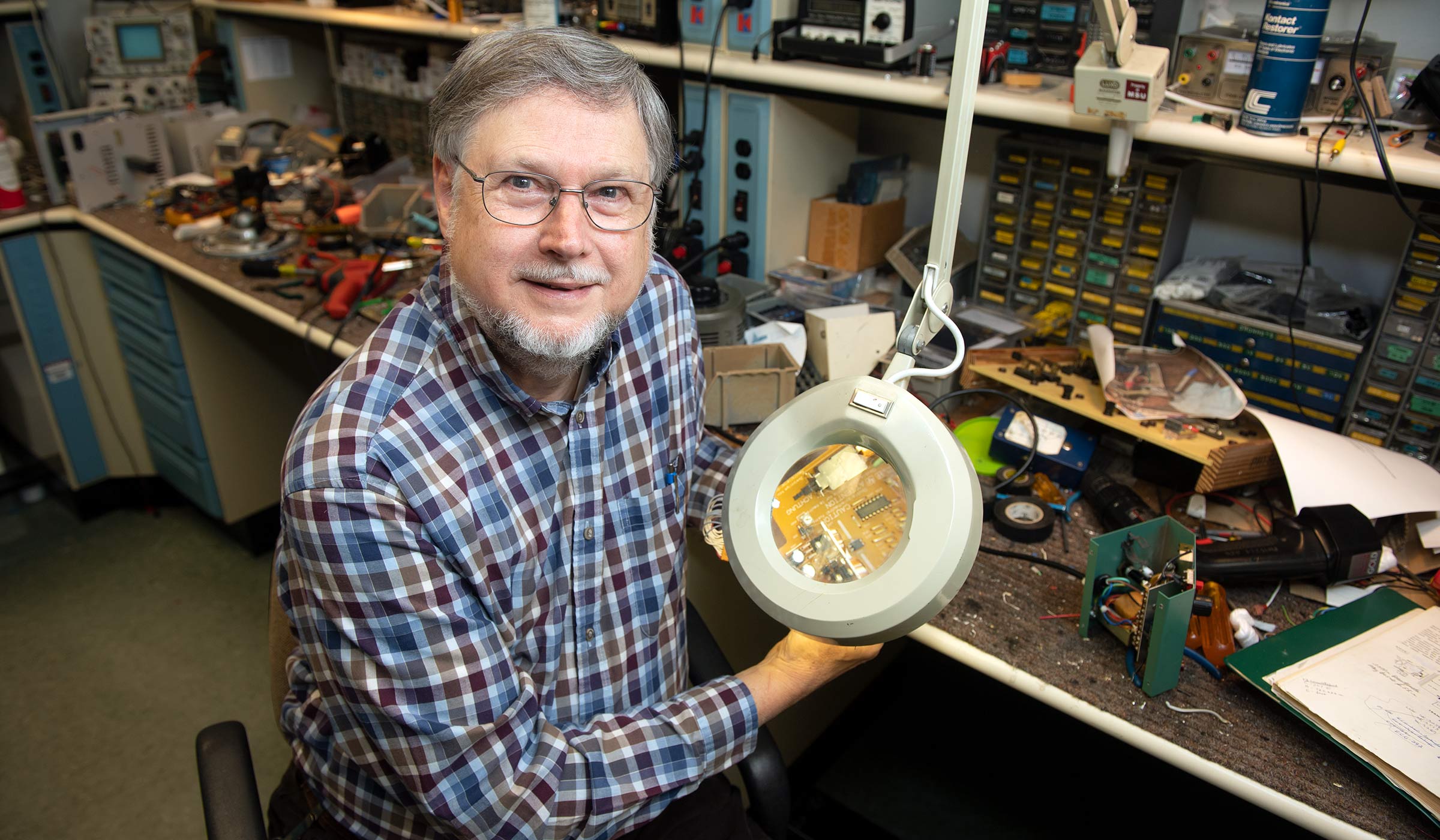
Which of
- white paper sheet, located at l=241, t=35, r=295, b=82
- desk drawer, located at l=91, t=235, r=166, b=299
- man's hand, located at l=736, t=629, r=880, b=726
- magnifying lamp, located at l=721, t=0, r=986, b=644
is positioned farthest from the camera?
white paper sheet, located at l=241, t=35, r=295, b=82

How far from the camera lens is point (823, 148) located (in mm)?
1904

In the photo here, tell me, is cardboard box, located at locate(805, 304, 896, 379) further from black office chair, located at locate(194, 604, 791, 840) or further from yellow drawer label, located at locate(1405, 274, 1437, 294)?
yellow drawer label, located at locate(1405, 274, 1437, 294)

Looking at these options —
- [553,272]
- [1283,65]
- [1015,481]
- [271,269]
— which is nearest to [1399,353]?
[1283,65]

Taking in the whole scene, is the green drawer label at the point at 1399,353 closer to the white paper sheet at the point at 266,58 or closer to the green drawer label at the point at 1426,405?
the green drawer label at the point at 1426,405

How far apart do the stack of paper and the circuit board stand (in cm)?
54

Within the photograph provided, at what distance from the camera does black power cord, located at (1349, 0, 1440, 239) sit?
115 cm

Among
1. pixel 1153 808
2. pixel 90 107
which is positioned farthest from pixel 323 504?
pixel 90 107

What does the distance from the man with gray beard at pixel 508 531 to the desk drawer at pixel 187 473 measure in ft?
5.18

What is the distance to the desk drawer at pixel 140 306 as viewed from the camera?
228cm

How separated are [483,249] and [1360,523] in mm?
1111

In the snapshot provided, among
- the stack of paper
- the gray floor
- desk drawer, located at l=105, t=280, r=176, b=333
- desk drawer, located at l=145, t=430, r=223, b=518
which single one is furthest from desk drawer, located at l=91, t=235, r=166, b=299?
the stack of paper

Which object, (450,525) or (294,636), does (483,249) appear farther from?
(294,636)

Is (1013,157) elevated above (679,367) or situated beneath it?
elevated above

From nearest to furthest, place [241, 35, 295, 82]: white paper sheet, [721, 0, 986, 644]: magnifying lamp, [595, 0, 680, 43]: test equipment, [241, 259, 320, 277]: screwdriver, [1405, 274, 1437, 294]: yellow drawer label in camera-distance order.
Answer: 1. [721, 0, 986, 644]: magnifying lamp
2. [1405, 274, 1437, 294]: yellow drawer label
3. [595, 0, 680, 43]: test equipment
4. [241, 259, 320, 277]: screwdriver
5. [241, 35, 295, 82]: white paper sheet
